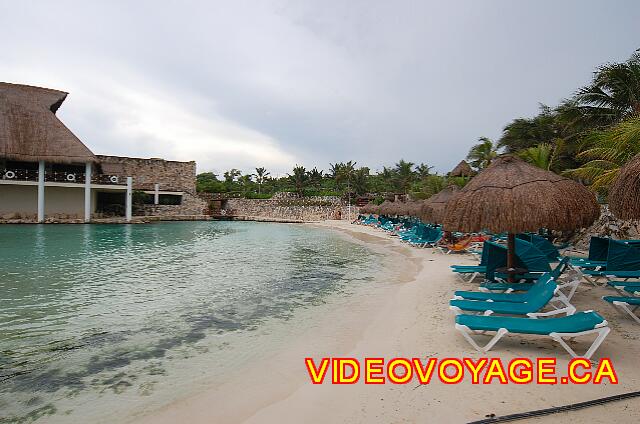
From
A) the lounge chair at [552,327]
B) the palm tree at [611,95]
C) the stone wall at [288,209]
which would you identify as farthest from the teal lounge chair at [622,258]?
the stone wall at [288,209]

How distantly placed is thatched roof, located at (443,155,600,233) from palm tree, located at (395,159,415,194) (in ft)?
109

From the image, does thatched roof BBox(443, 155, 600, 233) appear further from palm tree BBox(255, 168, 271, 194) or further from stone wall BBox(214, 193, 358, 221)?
palm tree BBox(255, 168, 271, 194)

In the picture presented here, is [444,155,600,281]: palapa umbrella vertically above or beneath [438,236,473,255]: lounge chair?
above

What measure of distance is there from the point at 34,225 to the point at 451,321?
26.3 metres

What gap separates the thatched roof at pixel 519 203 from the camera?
4.84 metres

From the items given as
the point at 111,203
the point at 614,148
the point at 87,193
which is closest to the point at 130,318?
the point at 614,148

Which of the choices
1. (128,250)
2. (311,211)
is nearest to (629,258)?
(128,250)

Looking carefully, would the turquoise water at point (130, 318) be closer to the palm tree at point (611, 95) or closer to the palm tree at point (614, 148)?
the palm tree at point (614, 148)

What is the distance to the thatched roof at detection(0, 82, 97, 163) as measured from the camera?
22891 millimetres

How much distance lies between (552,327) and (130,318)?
16.5ft

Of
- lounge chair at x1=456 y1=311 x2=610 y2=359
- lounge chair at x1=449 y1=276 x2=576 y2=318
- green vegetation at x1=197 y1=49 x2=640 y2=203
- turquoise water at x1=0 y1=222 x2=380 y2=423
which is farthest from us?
green vegetation at x1=197 y1=49 x2=640 y2=203

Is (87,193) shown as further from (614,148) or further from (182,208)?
(614,148)

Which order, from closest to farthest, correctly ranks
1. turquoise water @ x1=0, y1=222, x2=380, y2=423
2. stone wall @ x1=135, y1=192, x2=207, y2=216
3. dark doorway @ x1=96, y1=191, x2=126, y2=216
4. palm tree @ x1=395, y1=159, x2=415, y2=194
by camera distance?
turquoise water @ x1=0, y1=222, x2=380, y2=423
dark doorway @ x1=96, y1=191, x2=126, y2=216
stone wall @ x1=135, y1=192, x2=207, y2=216
palm tree @ x1=395, y1=159, x2=415, y2=194

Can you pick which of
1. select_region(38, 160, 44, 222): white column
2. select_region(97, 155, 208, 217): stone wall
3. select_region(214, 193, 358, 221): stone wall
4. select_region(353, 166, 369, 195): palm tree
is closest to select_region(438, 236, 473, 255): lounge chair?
select_region(38, 160, 44, 222): white column
